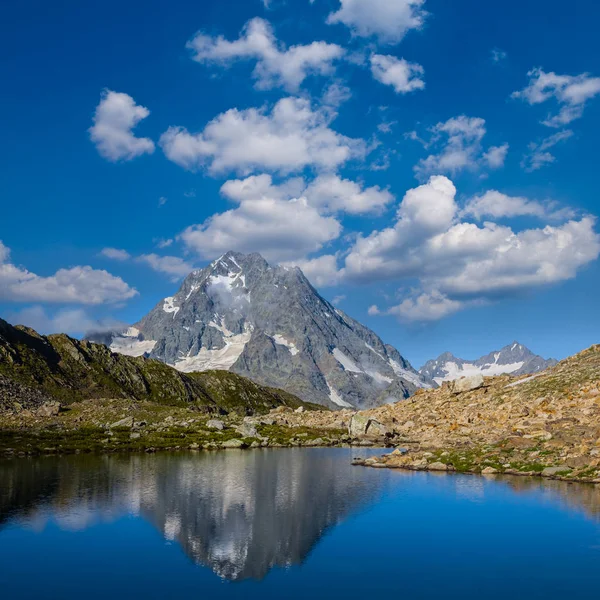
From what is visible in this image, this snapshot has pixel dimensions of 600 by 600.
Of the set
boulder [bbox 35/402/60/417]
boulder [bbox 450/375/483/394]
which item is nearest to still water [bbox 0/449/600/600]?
boulder [bbox 450/375/483/394]

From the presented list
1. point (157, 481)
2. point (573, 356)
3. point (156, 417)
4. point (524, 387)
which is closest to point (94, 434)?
point (156, 417)

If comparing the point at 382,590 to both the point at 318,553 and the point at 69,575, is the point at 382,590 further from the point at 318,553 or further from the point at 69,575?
the point at 69,575

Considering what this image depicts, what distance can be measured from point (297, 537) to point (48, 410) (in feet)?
448

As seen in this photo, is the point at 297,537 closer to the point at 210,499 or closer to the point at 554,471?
Answer: the point at 210,499

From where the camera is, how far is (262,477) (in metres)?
78.8

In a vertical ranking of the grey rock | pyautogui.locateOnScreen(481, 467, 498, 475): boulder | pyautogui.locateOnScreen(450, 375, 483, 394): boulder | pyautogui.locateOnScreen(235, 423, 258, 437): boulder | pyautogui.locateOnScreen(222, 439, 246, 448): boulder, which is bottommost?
pyautogui.locateOnScreen(222, 439, 246, 448): boulder

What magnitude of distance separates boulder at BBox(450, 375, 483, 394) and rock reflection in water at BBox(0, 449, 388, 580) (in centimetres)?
5061

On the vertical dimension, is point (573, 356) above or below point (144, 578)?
above

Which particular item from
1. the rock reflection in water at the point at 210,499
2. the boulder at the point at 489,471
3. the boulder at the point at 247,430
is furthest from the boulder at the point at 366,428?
the boulder at the point at 489,471

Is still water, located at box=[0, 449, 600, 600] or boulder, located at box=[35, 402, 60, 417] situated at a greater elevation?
boulder, located at box=[35, 402, 60, 417]

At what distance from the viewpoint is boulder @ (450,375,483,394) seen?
442ft

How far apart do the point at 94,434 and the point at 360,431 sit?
6402cm

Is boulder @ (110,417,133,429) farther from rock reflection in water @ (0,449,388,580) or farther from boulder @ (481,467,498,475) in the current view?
boulder @ (481,467,498,475)

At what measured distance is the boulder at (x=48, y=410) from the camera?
156 meters
